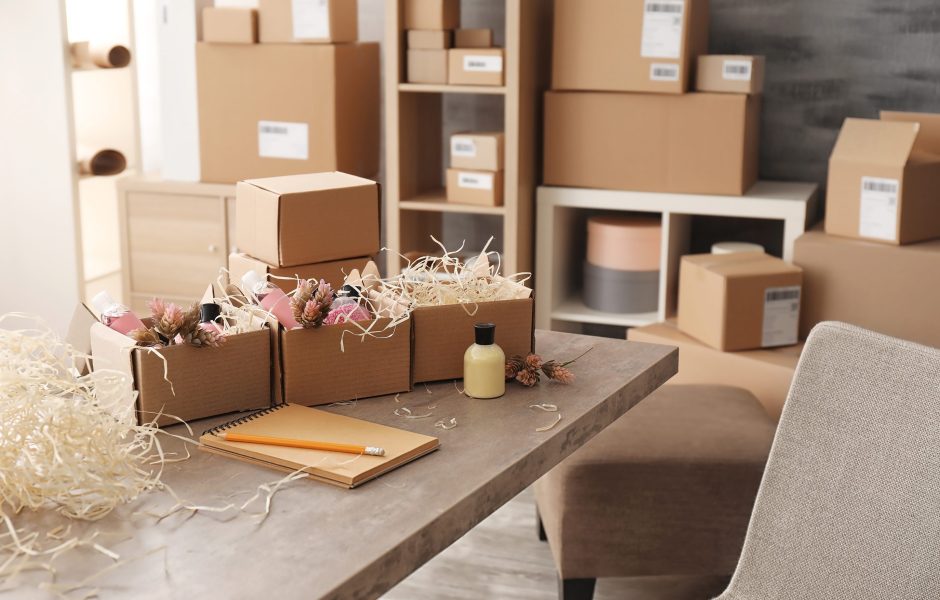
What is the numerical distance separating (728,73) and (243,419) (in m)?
2.02

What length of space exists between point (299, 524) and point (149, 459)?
27cm

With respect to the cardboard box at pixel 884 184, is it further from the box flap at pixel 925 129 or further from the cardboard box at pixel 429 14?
the cardboard box at pixel 429 14

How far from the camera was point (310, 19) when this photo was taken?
3.27 meters

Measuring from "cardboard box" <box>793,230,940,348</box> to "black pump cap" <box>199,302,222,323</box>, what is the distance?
71.4 inches

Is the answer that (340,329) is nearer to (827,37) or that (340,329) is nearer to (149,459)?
(149,459)

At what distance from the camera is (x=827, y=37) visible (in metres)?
3.34

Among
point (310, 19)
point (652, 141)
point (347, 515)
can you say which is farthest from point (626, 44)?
point (347, 515)

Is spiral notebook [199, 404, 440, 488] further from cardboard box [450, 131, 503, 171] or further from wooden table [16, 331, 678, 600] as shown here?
cardboard box [450, 131, 503, 171]

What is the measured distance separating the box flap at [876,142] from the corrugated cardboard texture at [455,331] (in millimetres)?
1472

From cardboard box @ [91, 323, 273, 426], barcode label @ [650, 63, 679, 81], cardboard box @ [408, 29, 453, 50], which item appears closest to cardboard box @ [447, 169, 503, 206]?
cardboard box @ [408, 29, 453, 50]

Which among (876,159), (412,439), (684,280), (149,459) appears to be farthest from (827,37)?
(149,459)

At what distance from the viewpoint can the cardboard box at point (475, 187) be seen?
10.7ft

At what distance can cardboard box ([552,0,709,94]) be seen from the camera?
3.07 meters

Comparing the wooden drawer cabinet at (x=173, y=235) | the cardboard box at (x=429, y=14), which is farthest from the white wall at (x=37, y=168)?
the cardboard box at (x=429, y=14)
